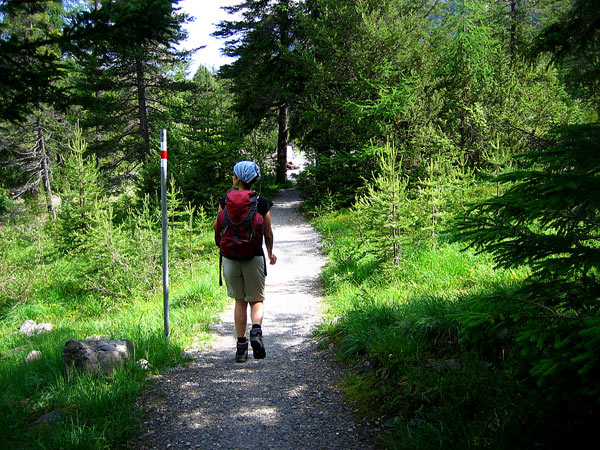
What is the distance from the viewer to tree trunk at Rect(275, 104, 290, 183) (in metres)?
24.0

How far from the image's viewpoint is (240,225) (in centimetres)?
472

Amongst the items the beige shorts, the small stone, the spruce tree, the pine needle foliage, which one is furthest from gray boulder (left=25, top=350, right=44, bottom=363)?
the pine needle foliage

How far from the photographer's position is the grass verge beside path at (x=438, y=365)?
2.80 meters

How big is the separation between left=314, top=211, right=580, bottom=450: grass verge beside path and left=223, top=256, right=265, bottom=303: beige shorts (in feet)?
4.07

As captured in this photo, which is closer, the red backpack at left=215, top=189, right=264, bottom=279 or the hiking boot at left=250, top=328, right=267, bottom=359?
the red backpack at left=215, top=189, right=264, bottom=279

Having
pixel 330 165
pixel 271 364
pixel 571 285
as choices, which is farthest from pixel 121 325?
pixel 330 165

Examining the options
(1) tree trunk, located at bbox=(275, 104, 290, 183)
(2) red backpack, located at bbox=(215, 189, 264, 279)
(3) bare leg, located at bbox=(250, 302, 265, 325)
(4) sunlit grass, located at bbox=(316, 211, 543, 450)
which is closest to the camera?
(4) sunlit grass, located at bbox=(316, 211, 543, 450)

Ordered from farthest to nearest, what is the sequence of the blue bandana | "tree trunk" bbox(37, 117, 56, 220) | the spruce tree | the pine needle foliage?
"tree trunk" bbox(37, 117, 56, 220)
the pine needle foliage
the blue bandana
the spruce tree

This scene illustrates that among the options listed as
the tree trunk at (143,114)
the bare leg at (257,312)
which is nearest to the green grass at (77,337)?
the bare leg at (257,312)

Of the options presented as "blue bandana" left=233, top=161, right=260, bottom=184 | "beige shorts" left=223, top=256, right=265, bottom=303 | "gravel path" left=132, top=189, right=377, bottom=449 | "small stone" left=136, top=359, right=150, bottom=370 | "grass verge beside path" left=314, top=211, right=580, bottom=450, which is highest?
"blue bandana" left=233, top=161, right=260, bottom=184

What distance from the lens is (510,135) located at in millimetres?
16281

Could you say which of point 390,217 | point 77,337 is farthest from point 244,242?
point 390,217

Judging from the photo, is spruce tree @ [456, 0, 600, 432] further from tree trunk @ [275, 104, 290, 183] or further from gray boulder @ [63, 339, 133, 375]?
tree trunk @ [275, 104, 290, 183]

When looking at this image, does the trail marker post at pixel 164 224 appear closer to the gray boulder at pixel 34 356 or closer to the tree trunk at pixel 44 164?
the gray boulder at pixel 34 356
